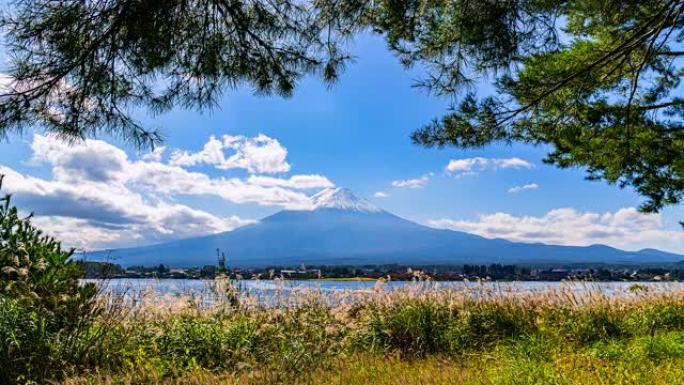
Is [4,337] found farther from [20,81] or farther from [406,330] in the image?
[406,330]

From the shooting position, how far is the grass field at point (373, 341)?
17.4ft

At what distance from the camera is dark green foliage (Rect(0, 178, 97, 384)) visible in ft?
18.7

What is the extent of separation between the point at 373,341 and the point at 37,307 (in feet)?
13.3

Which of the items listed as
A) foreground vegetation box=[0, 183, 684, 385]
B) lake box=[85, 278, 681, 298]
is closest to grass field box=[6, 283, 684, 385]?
foreground vegetation box=[0, 183, 684, 385]

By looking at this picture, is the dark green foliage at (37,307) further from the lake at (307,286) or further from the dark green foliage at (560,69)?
the dark green foliage at (560,69)

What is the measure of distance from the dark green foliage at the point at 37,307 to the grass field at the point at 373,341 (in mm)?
36

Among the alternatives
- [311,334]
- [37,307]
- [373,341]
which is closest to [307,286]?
[311,334]

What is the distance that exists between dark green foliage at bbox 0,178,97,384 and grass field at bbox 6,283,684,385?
0.04m

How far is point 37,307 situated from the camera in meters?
6.30

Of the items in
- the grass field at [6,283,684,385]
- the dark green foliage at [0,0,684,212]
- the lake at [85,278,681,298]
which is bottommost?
the grass field at [6,283,684,385]

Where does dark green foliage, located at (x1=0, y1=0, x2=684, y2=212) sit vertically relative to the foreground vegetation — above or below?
above

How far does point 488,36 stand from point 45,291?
6.00 metres

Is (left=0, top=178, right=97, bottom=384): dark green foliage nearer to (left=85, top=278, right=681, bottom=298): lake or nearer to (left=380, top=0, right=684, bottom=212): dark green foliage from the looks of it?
(left=85, top=278, right=681, bottom=298): lake

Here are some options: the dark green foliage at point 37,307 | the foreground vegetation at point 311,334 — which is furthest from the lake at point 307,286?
the dark green foliage at point 37,307
